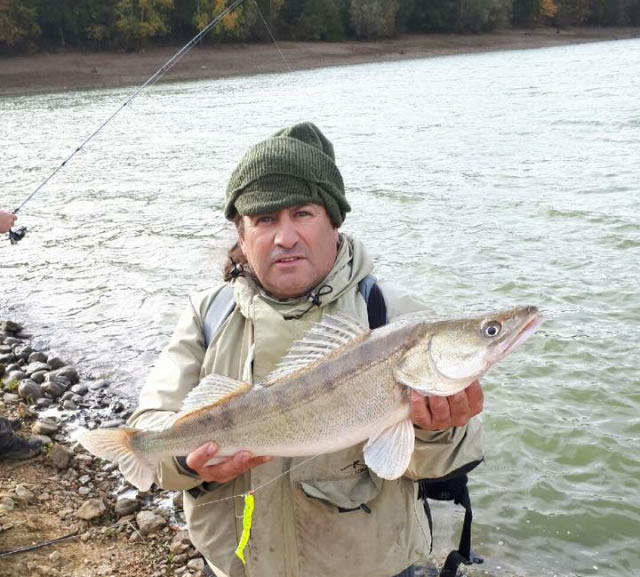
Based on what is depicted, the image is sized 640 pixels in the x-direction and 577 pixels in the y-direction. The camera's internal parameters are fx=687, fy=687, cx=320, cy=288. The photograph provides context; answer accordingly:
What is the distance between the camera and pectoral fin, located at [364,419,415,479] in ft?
8.95

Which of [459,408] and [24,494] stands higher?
[459,408]

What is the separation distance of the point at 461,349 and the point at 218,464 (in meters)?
1.15

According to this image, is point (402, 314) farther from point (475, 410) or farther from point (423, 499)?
point (423, 499)

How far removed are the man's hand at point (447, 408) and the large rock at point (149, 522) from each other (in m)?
2.65

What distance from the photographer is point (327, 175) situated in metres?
3.29

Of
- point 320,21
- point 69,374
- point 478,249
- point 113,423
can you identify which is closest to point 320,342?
point 113,423

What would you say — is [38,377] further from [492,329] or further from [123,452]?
[492,329]

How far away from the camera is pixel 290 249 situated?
3146mm

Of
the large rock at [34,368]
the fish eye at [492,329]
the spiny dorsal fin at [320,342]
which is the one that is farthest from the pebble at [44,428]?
the fish eye at [492,329]

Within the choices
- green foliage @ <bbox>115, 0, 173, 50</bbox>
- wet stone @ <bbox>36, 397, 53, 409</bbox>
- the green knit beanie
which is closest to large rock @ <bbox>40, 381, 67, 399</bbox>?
wet stone @ <bbox>36, 397, 53, 409</bbox>

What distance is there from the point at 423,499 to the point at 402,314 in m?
0.92

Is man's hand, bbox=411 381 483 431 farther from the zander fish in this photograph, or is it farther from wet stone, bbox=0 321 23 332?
wet stone, bbox=0 321 23 332

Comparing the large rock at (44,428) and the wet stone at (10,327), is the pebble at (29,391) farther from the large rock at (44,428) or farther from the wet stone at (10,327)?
the wet stone at (10,327)

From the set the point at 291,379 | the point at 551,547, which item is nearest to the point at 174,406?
the point at 291,379
